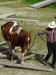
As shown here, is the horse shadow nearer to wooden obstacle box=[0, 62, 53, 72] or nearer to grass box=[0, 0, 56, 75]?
grass box=[0, 0, 56, 75]

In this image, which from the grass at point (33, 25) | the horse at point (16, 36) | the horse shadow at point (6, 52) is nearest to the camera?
the horse at point (16, 36)

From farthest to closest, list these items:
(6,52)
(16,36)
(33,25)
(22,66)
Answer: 1. (33,25)
2. (6,52)
3. (16,36)
4. (22,66)

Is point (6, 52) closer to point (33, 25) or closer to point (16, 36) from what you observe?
point (16, 36)

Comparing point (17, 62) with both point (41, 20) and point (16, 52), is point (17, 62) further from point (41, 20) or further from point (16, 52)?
point (41, 20)

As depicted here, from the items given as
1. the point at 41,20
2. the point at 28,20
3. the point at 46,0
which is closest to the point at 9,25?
the point at 28,20

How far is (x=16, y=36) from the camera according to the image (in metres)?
10.5

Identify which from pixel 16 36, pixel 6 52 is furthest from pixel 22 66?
pixel 6 52

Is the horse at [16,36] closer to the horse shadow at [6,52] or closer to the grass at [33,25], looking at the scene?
the horse shadow at [6,52]

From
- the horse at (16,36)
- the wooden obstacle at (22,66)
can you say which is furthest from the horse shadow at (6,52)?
the wooden obstacle at (22,66)

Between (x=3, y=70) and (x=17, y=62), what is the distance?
2.34ft

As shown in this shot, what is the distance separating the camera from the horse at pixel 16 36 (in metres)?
10.1

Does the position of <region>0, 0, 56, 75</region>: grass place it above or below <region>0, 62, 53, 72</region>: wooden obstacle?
below

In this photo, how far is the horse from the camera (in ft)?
33.2

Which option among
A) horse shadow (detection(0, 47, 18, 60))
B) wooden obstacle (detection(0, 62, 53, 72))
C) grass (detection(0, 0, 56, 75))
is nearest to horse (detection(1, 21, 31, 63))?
horse shadow (detection(0, 47, 18, 60))
